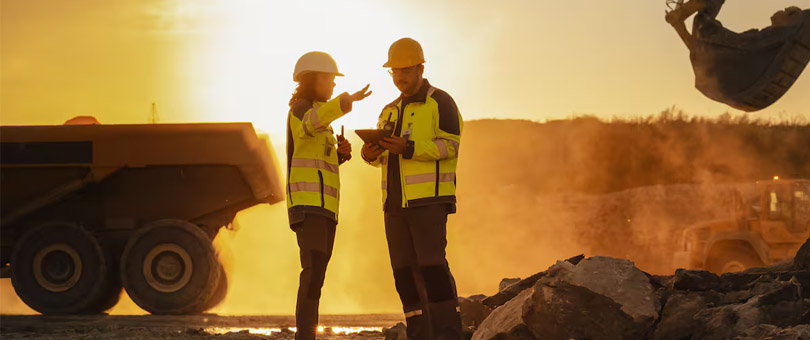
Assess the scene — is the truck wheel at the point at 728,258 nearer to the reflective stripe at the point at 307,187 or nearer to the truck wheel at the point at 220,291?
the truck wheel at the point at 220,291

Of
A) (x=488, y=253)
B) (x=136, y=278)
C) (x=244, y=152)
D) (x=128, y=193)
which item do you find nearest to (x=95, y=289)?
(x=136, y=278)

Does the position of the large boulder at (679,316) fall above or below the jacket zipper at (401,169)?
below

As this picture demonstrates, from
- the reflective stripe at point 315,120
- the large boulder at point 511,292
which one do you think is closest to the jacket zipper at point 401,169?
the reflective stripe at point 315,120

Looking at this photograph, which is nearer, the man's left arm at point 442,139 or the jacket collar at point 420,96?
the man's left arm at point 442,139

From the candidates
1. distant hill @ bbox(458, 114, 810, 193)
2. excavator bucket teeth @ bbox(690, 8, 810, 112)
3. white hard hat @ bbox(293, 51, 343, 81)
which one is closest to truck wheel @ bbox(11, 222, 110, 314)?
white hard hat @ bbox(293, 51, 343, 81)

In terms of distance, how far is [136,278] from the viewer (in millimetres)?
12672

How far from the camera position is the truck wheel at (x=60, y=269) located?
12805mm

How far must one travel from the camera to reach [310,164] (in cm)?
679

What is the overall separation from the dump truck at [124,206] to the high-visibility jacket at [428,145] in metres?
6.59

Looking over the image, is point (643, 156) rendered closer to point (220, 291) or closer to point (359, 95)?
point (220, 291)

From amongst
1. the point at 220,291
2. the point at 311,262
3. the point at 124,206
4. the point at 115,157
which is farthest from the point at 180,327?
the point at 311,262

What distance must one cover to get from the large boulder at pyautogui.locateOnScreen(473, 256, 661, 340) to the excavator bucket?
282cm

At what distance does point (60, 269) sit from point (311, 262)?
731 cm

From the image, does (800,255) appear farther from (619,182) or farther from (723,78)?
(619,182)
